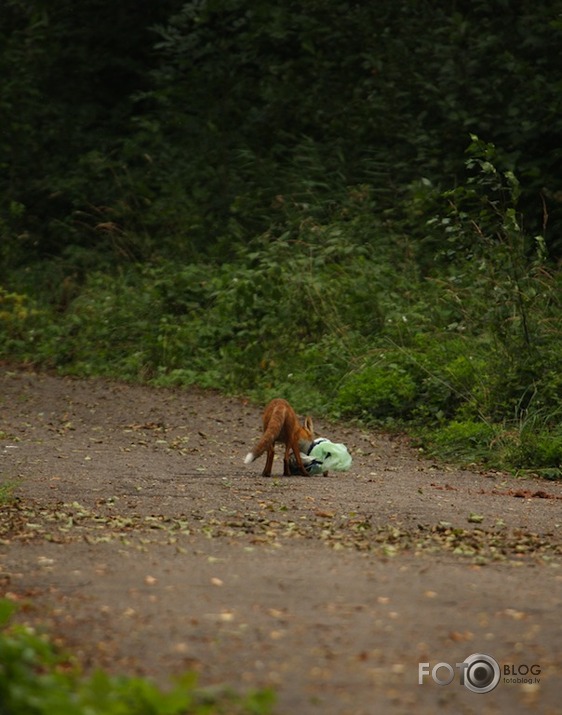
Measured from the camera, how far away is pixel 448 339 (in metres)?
15.0

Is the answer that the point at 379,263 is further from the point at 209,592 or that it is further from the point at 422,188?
the point at 209,592

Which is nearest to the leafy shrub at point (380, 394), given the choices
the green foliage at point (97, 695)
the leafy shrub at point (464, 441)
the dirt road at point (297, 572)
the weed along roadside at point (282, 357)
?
the weed along roadside at point (282, 357)

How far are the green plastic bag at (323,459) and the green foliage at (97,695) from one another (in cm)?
612

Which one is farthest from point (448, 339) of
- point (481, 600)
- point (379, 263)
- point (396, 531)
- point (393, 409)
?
point (481, 600)

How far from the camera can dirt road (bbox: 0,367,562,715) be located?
4980 mm

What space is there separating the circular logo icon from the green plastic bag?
585 cm

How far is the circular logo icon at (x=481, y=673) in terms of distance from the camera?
4.85 meters

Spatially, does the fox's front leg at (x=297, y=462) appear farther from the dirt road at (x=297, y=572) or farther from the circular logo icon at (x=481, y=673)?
the circular logo icon at (x=481, y=673)

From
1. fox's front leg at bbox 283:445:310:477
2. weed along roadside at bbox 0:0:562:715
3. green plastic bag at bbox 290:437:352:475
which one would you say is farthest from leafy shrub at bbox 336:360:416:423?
fox's front leg at bbox 283:445:310:477

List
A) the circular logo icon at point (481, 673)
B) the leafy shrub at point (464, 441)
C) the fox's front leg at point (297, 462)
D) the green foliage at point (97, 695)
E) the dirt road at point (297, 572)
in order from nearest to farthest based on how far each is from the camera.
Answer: the green foliage at point (97, 695) → the circular logo icon at point (481, 673) → the dirt road at point (297, 572) → the fox's front leg at point (297, 462) → the leafy shrub at point (464, 441)

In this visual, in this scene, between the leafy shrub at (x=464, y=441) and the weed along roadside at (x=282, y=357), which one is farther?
the leafy shrub at (x=464, y=441)

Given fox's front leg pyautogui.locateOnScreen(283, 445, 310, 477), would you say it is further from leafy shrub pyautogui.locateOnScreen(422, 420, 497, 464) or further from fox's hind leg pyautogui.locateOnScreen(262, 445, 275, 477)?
leafy shrub pyautogui.locateOnScreen(422, 420, 497, 464)

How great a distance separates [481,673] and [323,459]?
619 cm

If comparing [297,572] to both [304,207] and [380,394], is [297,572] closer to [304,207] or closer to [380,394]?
[380,394]
